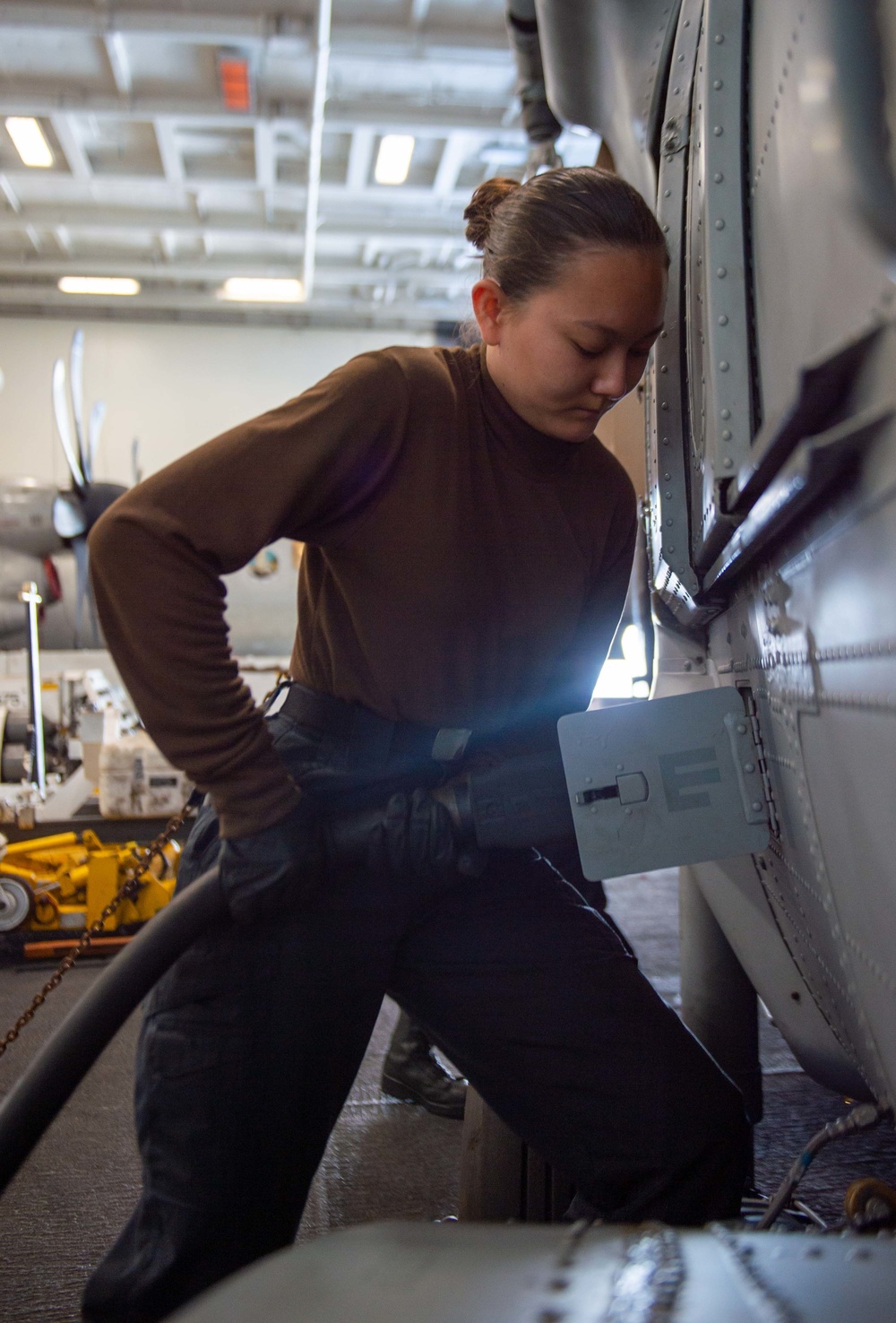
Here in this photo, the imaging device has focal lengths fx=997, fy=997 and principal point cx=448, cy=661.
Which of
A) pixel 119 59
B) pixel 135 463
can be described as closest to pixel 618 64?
pixel 119 59

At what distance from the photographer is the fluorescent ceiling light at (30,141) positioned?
9.91 meters

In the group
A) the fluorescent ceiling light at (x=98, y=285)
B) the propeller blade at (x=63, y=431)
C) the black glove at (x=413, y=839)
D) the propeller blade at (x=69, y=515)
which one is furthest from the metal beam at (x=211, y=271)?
the black glove at (x=413, y=839)

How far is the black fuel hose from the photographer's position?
130 cm

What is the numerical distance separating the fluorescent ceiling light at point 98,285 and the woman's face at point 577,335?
13.7 m

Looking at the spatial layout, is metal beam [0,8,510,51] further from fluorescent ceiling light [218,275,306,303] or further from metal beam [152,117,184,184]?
fluorescent ceiling light [218,275,306,303]

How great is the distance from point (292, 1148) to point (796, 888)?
2.44 feet

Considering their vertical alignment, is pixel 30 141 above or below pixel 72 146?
above

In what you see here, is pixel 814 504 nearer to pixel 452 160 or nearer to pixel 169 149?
pixel 452 160

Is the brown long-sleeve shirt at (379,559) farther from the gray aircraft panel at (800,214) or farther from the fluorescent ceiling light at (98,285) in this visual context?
the fluorescent ceiling light at (98,285)

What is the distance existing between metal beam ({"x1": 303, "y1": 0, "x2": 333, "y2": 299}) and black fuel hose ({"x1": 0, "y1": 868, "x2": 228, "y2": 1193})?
8.35 m

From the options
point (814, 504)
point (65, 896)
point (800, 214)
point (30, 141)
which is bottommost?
point (65, 896)

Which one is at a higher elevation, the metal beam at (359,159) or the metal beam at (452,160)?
the metal beam at (359,159)

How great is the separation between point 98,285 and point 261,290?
7.27 ft

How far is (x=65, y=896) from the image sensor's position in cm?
446
